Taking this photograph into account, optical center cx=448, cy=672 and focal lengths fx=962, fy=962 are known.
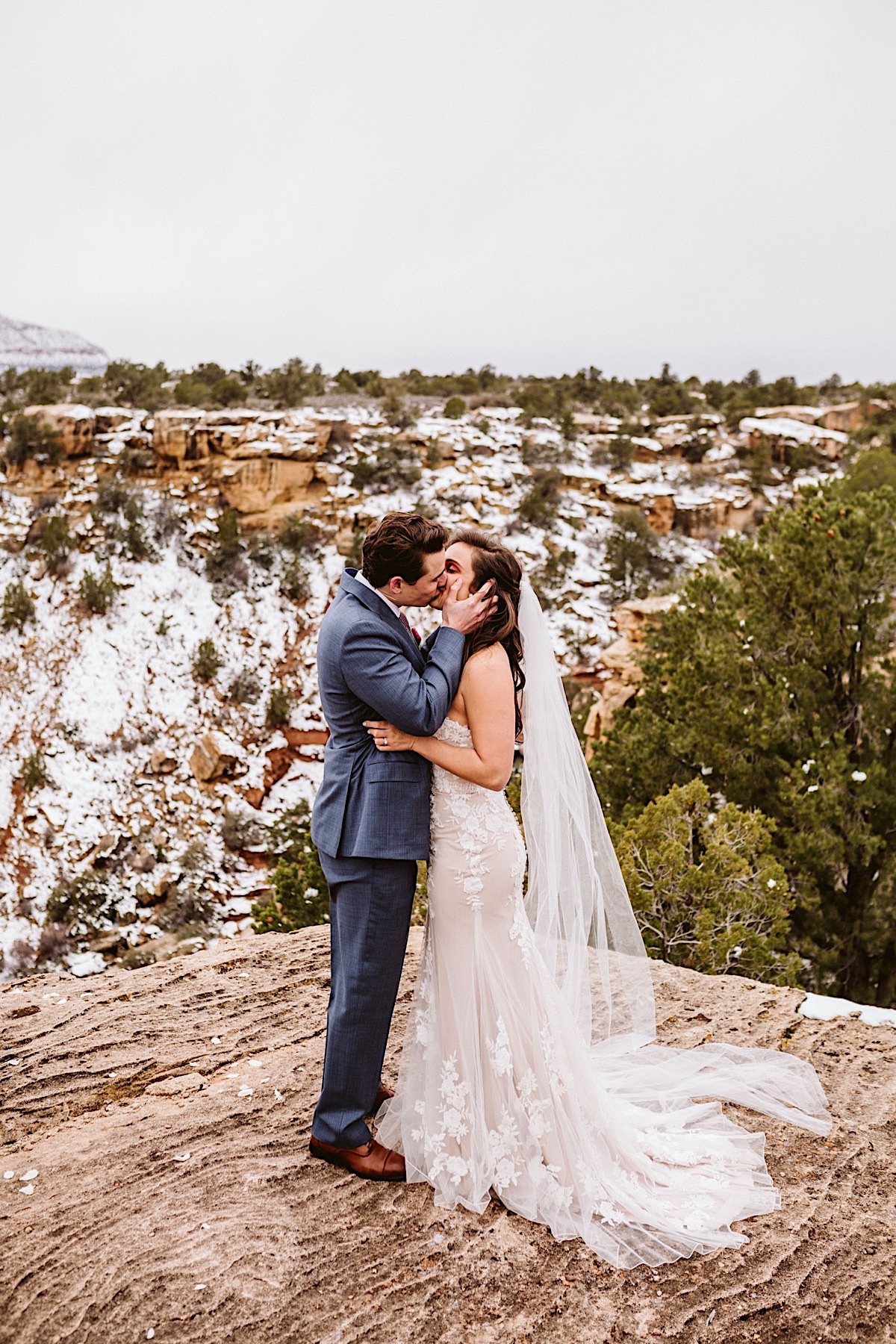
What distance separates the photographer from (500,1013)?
3.28 m

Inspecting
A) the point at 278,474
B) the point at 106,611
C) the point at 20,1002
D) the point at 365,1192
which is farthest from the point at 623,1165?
the point at 278,474

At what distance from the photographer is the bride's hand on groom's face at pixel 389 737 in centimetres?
306

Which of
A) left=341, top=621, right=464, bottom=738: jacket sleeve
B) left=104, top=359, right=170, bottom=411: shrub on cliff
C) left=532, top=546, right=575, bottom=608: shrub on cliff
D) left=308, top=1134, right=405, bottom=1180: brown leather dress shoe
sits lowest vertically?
left=308, top=1134, right=405, bottom=1180: brown leather dress shoe

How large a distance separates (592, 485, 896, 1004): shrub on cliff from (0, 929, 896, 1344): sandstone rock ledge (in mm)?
5004

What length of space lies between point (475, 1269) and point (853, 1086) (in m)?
2.13

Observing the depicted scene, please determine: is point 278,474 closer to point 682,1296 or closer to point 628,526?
point 628,526

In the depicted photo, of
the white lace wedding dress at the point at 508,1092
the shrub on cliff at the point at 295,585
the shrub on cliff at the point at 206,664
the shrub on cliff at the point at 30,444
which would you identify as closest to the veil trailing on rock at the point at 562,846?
the white lace wedding dress at the point at 508,1092

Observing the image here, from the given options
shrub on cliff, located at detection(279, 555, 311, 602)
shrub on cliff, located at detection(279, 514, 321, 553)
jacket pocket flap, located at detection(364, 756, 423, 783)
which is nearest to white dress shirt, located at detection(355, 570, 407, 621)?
jacket pocket flap, located at detection(364, 756, 423, 783)

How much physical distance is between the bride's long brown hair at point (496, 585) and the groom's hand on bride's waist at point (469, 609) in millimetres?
27

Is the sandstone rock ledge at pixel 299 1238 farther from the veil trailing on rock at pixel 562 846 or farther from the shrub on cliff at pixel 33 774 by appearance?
the shrub on cliff at pixel 33 774

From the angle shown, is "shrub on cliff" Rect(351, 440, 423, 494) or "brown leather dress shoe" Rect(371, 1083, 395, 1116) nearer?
"brown leather dress shoe" Rect(371, 1083, 395, 1116)

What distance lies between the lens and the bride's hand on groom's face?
10.0 feet

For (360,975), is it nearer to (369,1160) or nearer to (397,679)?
(369,1160)

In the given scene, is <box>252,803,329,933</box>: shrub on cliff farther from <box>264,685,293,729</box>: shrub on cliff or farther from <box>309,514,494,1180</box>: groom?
<box>264,685,293,729</box>: shrub on cliff
